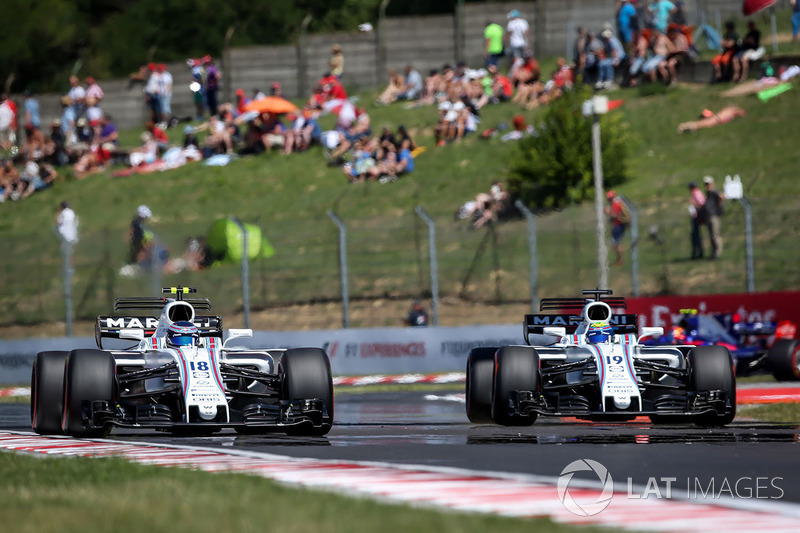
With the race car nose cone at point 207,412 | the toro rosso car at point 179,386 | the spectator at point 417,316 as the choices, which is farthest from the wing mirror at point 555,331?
the spectator at point 417,316

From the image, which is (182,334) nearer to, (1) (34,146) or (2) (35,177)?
(2) (35,177)

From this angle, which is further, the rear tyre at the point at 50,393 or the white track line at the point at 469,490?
the rear tyre at the point at 50,393

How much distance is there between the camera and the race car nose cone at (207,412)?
12.1 m

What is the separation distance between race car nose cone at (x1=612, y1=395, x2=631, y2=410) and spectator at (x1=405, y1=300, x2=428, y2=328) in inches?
472

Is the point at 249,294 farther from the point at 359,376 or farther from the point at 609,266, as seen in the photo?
the point at 609,266

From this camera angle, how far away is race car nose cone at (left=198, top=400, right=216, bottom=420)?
12148mm

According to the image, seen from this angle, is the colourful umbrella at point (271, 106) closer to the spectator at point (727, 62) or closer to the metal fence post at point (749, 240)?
the spectator at point (727, 62)

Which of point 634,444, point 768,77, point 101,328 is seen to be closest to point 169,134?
point 768,77

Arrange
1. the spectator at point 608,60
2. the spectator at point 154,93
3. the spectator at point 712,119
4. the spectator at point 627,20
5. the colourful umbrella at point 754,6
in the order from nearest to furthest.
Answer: the spectator at point 712,119 → the spectator at point 627,20 → the spectator at point 608,60 → the colourful umbrella at point 754,6 → the spectator at point 154,93

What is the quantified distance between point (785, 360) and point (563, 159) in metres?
9.82

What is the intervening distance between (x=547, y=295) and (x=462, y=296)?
172 centimetres

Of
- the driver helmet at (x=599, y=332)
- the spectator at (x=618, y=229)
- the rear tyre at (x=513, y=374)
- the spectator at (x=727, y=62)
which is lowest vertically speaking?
the rear tyre at (x=513, y=374)

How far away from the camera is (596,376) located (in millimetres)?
13211

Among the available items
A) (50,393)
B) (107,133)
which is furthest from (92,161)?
(50,393)
